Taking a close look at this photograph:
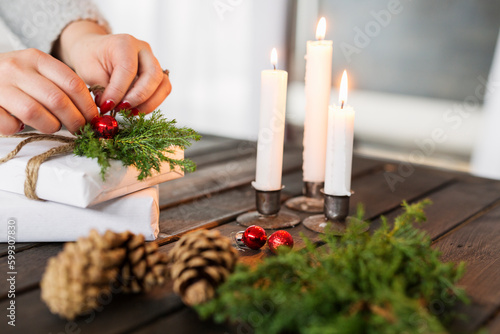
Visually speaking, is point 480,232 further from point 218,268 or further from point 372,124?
point 372,124

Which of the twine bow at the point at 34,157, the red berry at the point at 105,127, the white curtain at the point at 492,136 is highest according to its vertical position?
the red berry at the point at 105,127

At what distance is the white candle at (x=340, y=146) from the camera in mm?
927

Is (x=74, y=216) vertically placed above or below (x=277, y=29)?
below

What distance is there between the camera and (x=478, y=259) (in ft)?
2.77

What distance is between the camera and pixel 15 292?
0.69 metres

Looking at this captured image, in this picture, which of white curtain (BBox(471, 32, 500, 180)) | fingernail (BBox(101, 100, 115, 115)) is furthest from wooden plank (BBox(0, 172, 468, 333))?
white curtain (BBox(471, 32, 500, 180))

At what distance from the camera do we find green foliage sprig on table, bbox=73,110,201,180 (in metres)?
0.87

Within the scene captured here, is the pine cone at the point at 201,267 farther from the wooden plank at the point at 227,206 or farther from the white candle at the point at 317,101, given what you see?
the white candle at the point at 317,101

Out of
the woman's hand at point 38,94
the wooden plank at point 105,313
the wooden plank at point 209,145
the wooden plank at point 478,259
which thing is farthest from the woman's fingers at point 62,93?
the wooden plank at point 478,259

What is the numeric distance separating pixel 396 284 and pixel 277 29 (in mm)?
2960

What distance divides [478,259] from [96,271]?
624mm

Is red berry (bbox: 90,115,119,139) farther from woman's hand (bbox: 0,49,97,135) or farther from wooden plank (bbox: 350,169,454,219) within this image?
wooden plank (bbox: 350,169,454,219)

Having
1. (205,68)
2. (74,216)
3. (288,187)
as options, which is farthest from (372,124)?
(74,216)

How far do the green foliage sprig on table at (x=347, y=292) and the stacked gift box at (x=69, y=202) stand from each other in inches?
12.3
